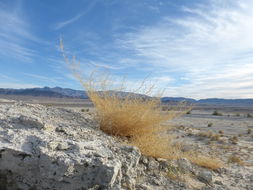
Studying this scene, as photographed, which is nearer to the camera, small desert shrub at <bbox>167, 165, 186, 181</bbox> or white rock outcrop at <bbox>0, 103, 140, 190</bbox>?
white rock outcrop at <bbox>0, 103, 140, 190</bbox>

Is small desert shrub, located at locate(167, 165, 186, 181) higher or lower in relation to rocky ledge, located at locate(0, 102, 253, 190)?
lower

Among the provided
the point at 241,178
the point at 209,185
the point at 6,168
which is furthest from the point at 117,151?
the point at 241,178

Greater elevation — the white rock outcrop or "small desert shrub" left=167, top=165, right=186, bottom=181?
the white rock outcrop

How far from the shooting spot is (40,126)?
3742mm

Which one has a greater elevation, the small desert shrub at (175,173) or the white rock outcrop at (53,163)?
the white rock outcrop at (53,163)

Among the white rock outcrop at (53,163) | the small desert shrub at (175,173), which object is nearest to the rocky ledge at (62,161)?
the white rock outcrop at (53,163)

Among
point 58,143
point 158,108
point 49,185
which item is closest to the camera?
point 49,185

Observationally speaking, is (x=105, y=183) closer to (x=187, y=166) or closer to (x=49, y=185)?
(x=49, y=185)

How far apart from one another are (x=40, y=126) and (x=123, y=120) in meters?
1.70

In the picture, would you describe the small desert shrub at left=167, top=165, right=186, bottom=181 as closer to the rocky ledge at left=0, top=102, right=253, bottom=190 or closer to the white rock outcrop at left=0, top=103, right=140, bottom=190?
the rocky ledge at left=0, top=102, right=253, bottom=190

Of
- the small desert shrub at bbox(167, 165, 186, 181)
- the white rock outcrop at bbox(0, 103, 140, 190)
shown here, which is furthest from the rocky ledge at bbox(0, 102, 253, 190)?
the small desert shrub at bbox(167, 165, 186, 181)

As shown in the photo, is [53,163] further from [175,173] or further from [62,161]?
[175,173]

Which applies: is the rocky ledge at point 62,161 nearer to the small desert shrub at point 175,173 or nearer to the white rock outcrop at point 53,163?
the white rock outcrop at point 53,163

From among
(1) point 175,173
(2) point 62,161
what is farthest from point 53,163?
(1) point 175,173
